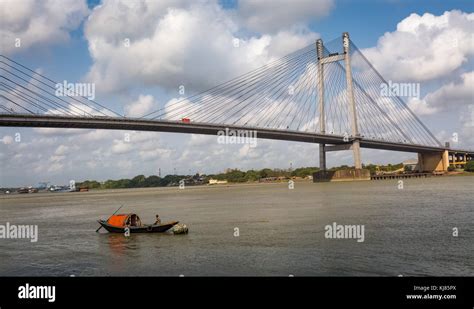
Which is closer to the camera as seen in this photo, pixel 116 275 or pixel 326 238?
pixel 116 275

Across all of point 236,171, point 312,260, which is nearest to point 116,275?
point 312,260

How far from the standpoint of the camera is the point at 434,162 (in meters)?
101

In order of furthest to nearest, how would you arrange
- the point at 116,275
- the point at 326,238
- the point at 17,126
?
the point at 17,126, the point at 326,238, the point at 116,275

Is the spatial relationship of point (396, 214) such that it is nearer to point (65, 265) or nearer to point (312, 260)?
point (312, 260)

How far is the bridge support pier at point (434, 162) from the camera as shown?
97.9m

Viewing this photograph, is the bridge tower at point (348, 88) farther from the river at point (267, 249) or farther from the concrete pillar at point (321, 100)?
the river at point (267, 249)

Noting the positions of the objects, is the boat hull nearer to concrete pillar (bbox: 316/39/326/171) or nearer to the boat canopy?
the boat canopy

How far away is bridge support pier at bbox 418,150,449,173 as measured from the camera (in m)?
97.9

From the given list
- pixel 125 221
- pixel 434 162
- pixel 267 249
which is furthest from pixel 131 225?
pixel 434 162

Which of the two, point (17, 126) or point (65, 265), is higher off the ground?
point (17, 126)

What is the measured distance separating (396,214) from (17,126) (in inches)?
1521

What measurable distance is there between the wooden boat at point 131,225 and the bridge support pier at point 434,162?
8912 cm
